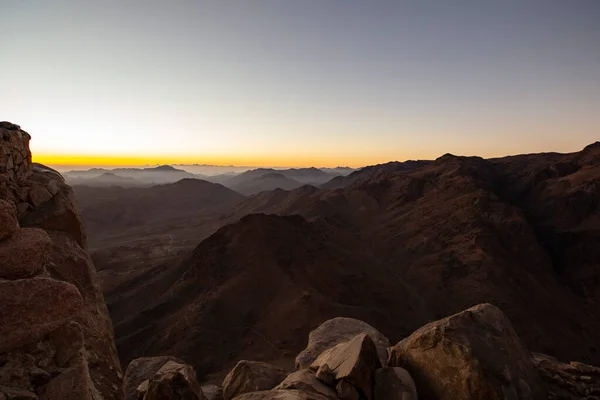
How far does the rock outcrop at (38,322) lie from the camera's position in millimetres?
5859

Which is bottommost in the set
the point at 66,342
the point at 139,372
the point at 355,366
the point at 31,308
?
the point at 139,372

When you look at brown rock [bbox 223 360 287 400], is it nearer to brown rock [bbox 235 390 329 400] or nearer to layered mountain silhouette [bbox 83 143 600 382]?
brown rock [bbox 235 390 329 400]

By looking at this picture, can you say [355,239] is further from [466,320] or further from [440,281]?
[466,320]

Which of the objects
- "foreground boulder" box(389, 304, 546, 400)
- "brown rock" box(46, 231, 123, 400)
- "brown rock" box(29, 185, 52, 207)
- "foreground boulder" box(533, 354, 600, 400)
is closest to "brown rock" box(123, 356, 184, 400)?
"brown rock" box(46, 231, 123, 400)

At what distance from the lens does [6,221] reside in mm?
6875

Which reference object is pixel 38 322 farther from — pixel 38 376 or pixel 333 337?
pixel 333 337

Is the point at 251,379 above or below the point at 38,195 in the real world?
below

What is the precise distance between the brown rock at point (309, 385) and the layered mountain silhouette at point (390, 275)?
18.3 meters

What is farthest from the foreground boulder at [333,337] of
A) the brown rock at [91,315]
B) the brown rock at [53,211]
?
the brown rock at [53,211]

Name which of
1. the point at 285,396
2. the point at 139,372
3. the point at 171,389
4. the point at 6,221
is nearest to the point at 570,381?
the point at 285,396

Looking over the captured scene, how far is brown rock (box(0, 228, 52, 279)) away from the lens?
6598 millimetres

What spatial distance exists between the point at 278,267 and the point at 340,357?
31118 millimetres

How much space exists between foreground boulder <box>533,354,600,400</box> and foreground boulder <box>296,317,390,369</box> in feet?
15.1

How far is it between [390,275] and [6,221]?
4620 cm
